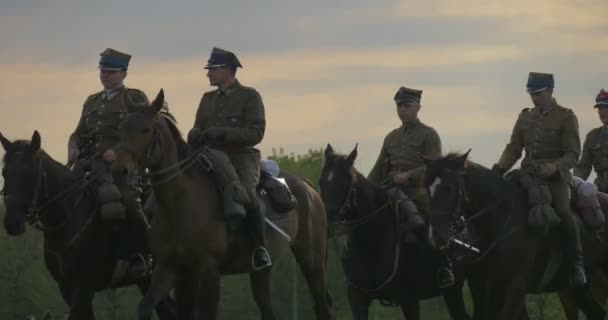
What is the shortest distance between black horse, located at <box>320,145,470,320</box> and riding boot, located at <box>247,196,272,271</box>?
85.9 inches

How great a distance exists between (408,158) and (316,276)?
210 centimetres

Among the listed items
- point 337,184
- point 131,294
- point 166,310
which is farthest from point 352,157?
point 131,294

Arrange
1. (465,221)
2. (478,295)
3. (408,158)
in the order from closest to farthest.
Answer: (465,221), (478,295), (408,158)

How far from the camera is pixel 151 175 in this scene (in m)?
17.5

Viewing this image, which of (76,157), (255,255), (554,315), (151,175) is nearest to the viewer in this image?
(151,175)

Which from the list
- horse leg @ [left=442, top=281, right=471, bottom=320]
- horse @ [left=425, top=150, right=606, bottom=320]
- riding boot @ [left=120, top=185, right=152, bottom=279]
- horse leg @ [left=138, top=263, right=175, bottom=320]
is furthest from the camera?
horse leg @ [left=442, top=281, right=471, bottom=320]

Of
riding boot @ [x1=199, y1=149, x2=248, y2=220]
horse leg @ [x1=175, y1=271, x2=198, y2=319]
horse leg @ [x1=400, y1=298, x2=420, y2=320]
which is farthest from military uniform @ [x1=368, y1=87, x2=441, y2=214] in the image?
horse leg @ [x1=175, y1=271, x2=198, y2=319]

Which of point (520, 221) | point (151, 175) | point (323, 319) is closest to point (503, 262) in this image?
point (520, 221)

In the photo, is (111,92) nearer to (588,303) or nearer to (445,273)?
(445,273)

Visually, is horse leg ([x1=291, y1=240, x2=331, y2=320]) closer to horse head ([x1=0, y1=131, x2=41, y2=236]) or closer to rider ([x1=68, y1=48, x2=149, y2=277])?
rider ([x1=68, y1=48, x2=149, y2=277])

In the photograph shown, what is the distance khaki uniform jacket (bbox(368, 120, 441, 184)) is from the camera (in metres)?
21.4

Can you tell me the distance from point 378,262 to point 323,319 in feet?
3.60

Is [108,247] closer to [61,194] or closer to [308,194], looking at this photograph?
[61,194]

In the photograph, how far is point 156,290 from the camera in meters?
17.4
